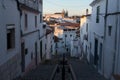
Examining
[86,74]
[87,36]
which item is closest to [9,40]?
[86,74]

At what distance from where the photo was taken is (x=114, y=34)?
51.0 ft

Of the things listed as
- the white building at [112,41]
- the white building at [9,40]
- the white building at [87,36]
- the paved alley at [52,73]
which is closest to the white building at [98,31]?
the paved alley at [52,73]

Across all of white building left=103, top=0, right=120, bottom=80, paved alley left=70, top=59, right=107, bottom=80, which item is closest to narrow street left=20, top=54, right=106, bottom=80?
paved alley left=70, top=59, right=107, bottom=80

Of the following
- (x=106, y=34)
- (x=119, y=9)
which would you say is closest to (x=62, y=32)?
(x=106, y=34)

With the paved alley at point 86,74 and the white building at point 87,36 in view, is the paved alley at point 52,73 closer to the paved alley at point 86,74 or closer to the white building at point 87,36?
the paved alley at point 86,74

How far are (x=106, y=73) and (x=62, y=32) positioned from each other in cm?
4691

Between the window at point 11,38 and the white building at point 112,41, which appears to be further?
the white building at point 112,41

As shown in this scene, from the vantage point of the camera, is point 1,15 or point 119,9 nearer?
point 1,15

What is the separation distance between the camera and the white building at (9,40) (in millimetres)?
11891

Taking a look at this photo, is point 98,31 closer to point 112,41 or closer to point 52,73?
point 112,41

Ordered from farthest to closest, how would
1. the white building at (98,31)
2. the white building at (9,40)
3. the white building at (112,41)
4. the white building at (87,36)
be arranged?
the white building at (87,36), the white building at (98,31), the white building at (112,41), the white building at (9,40)

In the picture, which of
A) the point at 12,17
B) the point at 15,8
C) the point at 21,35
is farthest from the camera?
the point at 21,35

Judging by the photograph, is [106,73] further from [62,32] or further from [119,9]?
[62,32]

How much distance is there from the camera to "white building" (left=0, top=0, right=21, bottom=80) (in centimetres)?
1189
